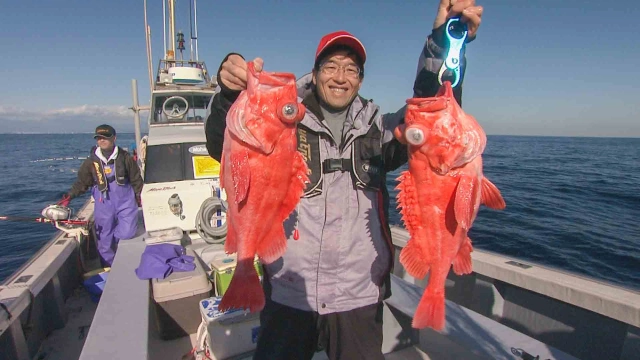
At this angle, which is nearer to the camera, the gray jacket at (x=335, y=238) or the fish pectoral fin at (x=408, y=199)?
the fish pectoral fin at (x=408, y=199)

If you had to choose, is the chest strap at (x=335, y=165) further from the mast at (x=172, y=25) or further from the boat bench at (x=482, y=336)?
the mast at (x=172, y=25)

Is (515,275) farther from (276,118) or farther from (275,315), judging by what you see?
(276,118)

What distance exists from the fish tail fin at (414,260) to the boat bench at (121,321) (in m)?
2.07

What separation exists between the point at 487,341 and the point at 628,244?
432 inches

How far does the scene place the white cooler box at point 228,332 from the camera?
359cm

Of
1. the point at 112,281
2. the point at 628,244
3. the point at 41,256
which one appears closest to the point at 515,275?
the point at 112,281

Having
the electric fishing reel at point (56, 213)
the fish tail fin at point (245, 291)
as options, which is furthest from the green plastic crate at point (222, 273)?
the electric fishing reel at point (56, 213)

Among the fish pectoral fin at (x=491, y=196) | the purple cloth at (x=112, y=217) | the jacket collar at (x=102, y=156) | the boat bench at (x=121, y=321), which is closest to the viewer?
the fish pectoral fin at (x=491, y=196)

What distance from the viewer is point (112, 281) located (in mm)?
4133

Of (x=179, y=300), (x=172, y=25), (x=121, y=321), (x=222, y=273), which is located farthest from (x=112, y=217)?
(x=172, y=25)

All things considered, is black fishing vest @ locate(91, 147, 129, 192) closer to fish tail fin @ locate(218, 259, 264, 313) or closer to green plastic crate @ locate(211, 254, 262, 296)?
green plastic crate @ locate(211, 254, 262, 296)

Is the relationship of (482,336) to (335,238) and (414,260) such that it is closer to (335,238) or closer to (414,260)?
(414,260)

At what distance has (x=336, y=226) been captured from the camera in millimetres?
2361

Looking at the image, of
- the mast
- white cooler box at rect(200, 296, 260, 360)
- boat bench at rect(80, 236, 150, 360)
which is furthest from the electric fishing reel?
the mast
